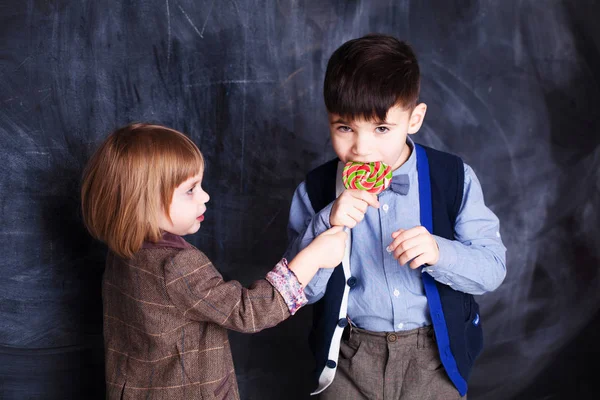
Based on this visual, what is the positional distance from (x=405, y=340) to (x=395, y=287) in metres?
0.14

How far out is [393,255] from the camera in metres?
1.71

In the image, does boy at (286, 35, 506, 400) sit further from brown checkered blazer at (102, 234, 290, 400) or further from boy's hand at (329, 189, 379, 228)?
brown checkered blazer at (102, 234, 290, 400)

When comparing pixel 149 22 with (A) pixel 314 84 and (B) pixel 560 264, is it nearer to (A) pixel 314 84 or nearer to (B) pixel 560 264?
(A) pixel 314 84

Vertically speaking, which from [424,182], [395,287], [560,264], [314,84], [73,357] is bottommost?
[73,357]

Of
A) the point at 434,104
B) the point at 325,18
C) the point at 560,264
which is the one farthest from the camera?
the point at 560,264

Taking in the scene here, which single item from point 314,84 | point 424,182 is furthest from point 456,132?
point 424,182

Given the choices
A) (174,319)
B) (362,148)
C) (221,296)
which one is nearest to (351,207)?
(362,148)

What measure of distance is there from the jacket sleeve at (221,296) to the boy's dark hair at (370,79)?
0.44m

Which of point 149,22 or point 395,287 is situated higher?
point 149,22

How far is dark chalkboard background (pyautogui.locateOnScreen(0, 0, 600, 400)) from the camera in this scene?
2.06m

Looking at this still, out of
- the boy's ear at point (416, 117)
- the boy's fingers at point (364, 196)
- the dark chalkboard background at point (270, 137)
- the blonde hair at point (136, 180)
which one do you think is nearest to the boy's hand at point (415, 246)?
the boy's fingers at point (364, 196)

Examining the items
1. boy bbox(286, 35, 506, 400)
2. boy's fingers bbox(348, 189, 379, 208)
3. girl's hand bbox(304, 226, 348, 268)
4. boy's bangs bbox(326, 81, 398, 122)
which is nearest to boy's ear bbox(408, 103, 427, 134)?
boy bbox(286, 35, 506, 400)

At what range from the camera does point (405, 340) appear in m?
1.73

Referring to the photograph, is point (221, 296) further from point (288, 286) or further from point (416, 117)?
point (416, 117)
